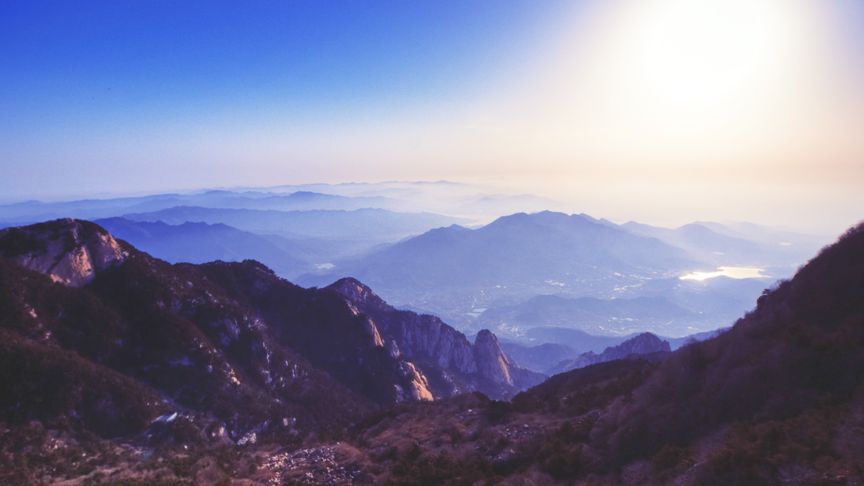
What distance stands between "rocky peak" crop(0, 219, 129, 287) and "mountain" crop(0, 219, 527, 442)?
23 centimetres

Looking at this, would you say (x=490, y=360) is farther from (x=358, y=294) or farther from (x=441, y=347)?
(x=358, y=294)

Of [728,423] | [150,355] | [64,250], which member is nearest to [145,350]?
[150,355]

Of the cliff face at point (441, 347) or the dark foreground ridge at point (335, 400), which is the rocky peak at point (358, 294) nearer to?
the cliff face at point (441, 347)

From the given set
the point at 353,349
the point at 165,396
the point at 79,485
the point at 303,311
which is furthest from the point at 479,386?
the point at 79,485

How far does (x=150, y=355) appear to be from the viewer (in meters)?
65.1

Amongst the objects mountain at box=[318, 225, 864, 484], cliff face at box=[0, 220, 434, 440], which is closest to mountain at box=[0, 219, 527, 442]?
cliff face at box=[0, 220, 434, 440]

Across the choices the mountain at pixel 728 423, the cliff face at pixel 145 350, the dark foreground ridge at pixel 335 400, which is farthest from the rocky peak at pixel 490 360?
the mountain at pixel 728 423

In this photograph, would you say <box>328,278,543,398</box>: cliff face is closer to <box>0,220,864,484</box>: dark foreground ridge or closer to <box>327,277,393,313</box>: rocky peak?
<box>327,277,393,313</box>: rocky peak

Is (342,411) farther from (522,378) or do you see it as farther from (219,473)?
(522,378)

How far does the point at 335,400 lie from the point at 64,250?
54131mm

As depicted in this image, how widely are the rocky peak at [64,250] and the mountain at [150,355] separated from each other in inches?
9.0

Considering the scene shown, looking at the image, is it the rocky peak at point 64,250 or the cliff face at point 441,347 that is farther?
the cliff face at point 441,347

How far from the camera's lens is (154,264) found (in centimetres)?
8419

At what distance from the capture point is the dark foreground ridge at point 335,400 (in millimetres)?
18984
